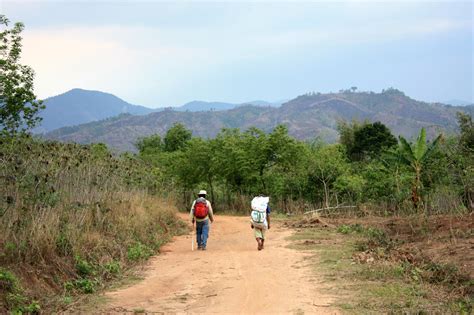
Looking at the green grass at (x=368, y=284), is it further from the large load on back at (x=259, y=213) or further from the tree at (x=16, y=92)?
the tree at (x=16, y=92)

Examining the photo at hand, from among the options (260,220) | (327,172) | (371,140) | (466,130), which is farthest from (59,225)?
(371,140)

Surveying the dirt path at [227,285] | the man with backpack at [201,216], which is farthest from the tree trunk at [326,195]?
the man with backpack at [201,216]

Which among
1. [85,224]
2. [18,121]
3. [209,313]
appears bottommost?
[209,313]

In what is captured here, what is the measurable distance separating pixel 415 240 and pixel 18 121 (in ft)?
56.5

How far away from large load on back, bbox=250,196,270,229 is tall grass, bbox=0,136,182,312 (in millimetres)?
2931

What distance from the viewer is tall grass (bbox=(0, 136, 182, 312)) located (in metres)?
8.64

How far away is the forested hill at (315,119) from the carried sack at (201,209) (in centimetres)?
13095

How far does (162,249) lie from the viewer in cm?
1452

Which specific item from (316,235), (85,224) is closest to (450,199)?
(316,235)

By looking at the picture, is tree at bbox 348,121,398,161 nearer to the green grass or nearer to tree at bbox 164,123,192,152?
tree at bbox 164,123,192,152

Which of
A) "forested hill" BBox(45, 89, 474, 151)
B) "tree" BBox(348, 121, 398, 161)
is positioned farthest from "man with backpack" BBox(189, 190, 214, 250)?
"forested hill" BBox(45, 89, 474, 151)

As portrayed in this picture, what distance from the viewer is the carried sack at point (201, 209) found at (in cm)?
1404

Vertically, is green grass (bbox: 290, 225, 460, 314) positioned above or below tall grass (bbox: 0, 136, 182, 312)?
below

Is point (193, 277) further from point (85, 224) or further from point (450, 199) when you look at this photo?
point (450, 199)
